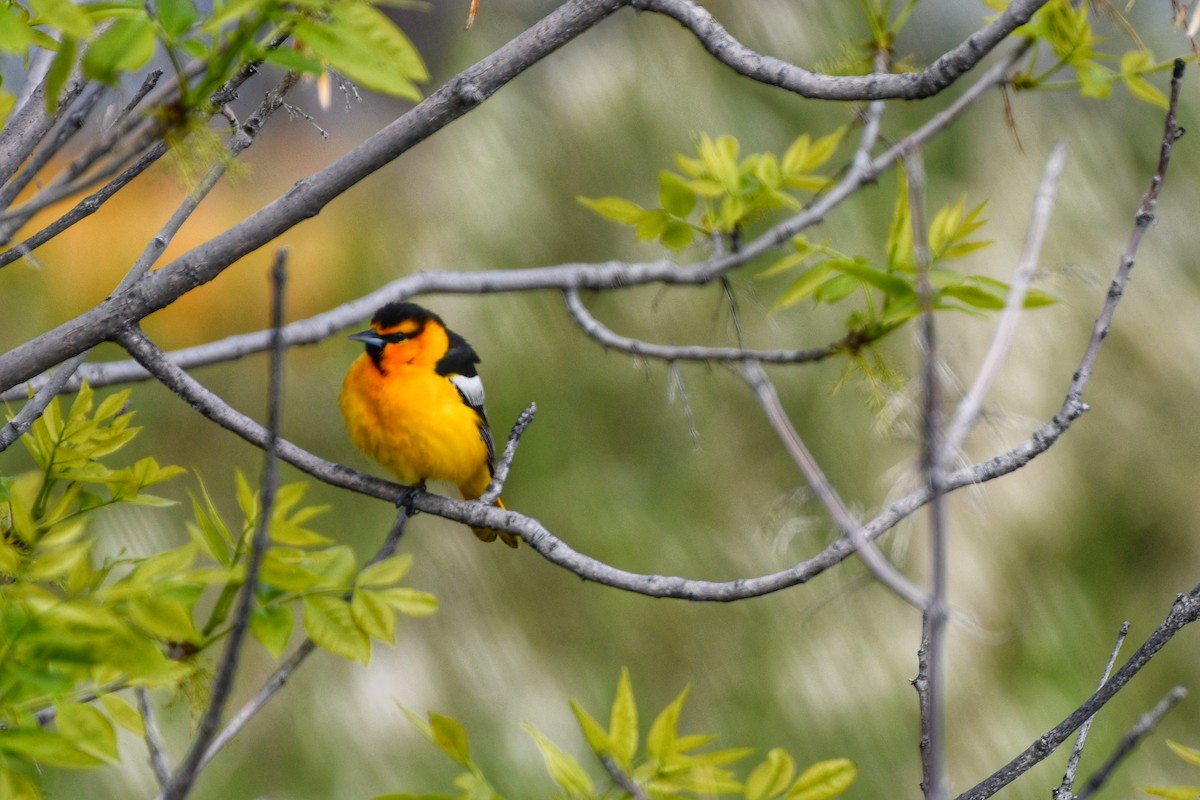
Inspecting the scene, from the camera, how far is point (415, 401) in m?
3.22

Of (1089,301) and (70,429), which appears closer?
(70,429)

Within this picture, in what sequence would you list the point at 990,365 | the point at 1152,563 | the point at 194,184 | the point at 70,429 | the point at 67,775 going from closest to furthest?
the point at 990,365
the point at 194,184
the point at 70,429
the point at 67,775
the point at 1152,563

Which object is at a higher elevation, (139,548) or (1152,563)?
(139,548)

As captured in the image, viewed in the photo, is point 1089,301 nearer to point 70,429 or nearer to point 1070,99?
point 1070,99

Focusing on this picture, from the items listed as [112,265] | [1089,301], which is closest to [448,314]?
[112,265]

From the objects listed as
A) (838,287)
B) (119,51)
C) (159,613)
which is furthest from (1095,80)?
(159,613)

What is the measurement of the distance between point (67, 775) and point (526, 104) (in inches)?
124

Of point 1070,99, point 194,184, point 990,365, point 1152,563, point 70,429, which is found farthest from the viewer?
point 1070,99

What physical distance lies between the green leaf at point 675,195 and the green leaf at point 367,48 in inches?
30.5

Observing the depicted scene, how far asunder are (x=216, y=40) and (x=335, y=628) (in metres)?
0.61

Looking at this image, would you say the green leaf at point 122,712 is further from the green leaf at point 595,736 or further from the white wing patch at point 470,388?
the white wing patch at point 470,388

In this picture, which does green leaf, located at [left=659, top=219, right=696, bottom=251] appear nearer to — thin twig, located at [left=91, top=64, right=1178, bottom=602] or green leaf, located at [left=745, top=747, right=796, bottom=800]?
thin twig, located at [left=91, top=64, right=1178, bottom=602]

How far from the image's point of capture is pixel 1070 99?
4855 mm

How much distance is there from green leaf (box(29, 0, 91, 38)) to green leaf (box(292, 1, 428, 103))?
183mm
